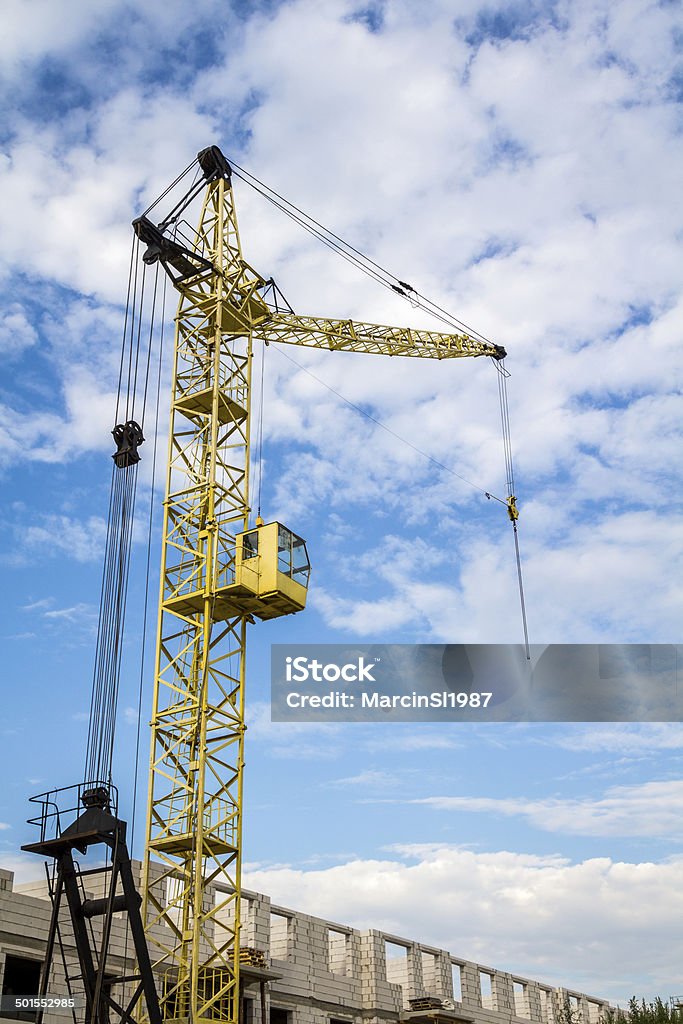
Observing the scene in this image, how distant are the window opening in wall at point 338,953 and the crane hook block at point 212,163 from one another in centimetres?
3006

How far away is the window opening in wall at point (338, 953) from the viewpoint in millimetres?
44281

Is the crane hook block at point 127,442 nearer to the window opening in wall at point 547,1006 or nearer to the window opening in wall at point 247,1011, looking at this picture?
the window opening in wall at point 247,1011

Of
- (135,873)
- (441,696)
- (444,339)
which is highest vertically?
(444,339)

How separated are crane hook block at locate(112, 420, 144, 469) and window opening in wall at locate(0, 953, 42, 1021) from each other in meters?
15.7

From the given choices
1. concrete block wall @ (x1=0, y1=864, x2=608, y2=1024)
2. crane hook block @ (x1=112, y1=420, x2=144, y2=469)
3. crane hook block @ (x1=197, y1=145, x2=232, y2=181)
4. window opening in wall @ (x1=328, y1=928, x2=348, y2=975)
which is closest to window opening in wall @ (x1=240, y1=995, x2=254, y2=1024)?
concrete block wall @ (x1=0, y1=864, x2=608, y2=1024)

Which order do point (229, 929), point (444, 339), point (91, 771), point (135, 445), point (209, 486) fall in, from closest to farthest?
point (91, 771) < point (229, 929) < point (135, 445) < point (209, 486) < point (444, 339)

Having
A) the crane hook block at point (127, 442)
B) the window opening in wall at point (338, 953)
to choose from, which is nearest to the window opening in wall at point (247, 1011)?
the window opening in wall at point (338, 953)

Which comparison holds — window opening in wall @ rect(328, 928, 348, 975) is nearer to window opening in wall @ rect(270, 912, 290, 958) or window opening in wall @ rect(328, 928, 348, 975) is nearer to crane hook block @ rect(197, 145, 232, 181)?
window opening in wall @ rect(270, 912, 290, 958)

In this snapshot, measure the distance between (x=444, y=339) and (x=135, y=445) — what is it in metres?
21.7

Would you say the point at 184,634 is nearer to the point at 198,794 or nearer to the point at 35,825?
the point at 198,794

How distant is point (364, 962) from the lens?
147 ft

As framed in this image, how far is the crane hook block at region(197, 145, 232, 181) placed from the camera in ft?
159

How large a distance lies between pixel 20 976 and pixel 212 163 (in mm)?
31557

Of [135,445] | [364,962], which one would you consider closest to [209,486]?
[135,445]
